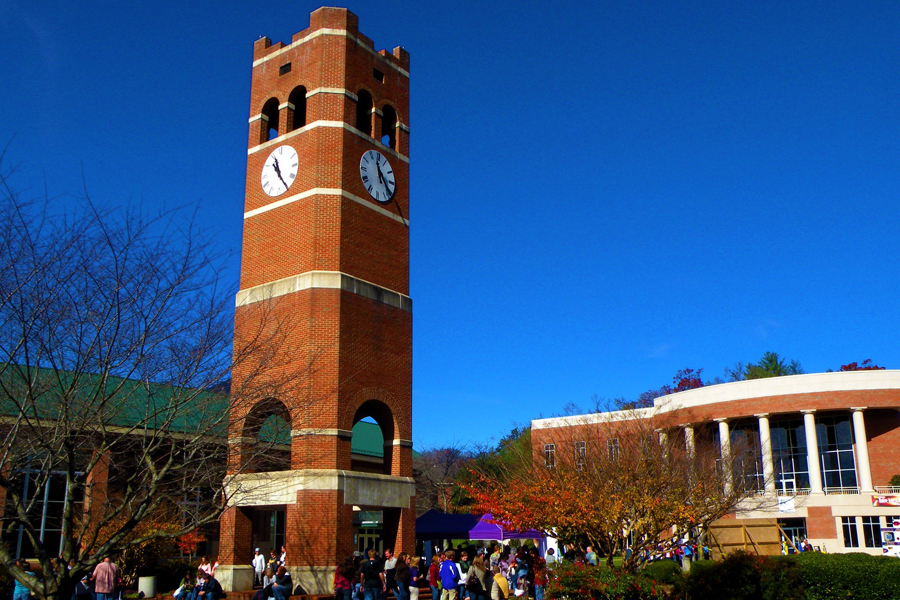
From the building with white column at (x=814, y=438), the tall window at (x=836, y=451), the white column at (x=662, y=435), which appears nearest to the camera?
the white column at (x=662, y=435)

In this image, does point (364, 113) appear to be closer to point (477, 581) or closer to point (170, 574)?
point (477, 581)

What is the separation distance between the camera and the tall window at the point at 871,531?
41719 mm

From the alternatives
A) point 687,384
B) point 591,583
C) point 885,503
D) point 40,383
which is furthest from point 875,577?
point 687,384

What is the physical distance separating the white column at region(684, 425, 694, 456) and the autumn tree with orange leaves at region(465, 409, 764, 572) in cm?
77

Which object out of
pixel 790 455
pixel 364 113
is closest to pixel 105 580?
pixel 364 113

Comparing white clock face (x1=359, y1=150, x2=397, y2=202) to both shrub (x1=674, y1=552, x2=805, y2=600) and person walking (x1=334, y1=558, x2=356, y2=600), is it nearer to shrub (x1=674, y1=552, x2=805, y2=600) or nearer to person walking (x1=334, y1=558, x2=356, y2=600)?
person walking (x1=334, y1=558, x2=356, y2=600)

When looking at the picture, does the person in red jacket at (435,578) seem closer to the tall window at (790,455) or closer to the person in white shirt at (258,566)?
the person in white shirt at (258,566)

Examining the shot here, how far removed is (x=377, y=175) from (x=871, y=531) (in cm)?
3255

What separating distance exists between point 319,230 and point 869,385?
33.7 m

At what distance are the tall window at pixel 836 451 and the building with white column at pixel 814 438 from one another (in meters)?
0.05

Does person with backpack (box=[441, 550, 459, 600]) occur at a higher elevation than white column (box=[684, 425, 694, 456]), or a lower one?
lower

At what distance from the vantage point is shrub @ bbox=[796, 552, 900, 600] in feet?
55.6

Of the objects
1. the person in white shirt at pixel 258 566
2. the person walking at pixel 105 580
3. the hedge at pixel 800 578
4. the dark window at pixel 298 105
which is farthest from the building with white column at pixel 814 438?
the person walking at pixel 105 580

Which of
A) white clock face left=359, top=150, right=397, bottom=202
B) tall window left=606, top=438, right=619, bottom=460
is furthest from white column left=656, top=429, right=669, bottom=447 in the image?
white clock face left=359, top=150, right=397, bottom=202
